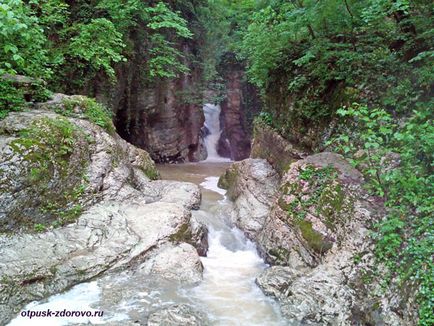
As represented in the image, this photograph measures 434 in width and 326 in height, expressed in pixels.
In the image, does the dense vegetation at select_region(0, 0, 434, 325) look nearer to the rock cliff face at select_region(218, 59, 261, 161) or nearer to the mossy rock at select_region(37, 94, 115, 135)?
the mossy rock at select_region(37, 94, 115, 135)

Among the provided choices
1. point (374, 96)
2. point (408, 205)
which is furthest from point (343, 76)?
point (408, 205)

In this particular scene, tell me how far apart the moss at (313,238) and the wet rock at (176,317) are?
2.20 meters

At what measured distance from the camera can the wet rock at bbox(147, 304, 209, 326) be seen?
4547 mm

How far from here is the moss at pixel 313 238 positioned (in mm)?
5602

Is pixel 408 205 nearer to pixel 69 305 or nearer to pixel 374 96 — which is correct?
pixel 374 96

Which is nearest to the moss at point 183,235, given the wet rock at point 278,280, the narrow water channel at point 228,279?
the narrow water channel at point 228,279

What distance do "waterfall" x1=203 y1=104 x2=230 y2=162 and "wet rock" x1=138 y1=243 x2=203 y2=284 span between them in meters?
16.2

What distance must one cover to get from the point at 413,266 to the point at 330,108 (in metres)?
4.50

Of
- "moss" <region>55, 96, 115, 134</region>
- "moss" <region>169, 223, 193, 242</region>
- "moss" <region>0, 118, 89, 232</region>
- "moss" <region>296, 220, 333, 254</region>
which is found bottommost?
"moss" <region>169, 223, 193, 242</region>

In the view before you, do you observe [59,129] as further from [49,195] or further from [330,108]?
[330,108]

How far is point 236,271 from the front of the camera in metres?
6.70

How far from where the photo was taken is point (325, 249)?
557 cm

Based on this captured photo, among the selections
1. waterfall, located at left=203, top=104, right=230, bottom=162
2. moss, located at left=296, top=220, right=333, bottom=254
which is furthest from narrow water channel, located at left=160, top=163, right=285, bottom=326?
waterfall, located at left=203, top=104, right=230, bottom=162

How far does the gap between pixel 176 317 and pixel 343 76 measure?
592 centimetres
